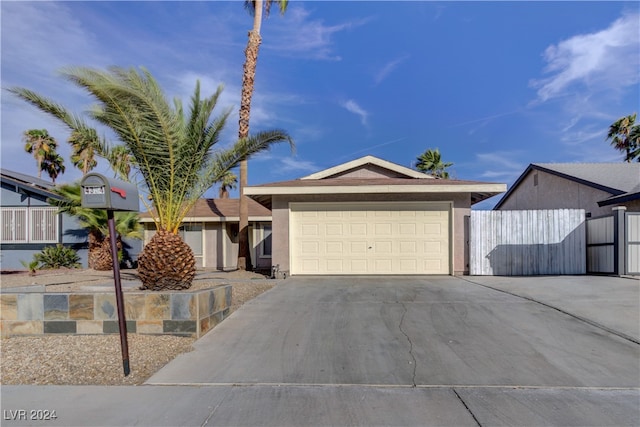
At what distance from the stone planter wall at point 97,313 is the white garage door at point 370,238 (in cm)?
686

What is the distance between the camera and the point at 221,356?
5.67 m

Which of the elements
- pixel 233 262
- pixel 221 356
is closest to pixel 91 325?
pixel 221 356

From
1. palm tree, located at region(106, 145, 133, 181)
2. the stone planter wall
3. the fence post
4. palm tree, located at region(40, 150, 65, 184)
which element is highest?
palm tree, located at region(40, 150, 65, 184)

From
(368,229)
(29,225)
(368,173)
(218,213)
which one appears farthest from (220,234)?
(29,225)

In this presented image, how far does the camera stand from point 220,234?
18734 mm

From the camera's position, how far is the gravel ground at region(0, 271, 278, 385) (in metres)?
4.95

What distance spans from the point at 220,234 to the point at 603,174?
16496mm

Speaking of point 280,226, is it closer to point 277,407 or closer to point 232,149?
point 232,149

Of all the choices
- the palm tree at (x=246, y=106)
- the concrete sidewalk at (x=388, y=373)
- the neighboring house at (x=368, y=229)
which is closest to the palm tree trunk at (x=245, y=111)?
the palm tree at (x=246, y=106)

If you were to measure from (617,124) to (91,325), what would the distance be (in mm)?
32841

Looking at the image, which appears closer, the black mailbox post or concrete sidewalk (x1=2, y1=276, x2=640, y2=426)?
concrete sidewalk (x1=2, y1=276, x2=640, y2=426)

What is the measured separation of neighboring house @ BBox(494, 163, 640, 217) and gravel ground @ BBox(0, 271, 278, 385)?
1404 centimetres

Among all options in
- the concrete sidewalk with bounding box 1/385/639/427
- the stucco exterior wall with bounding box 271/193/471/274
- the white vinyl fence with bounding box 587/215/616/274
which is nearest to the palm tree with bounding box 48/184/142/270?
the stucco exterior wall with bounding box 271/193/471/274

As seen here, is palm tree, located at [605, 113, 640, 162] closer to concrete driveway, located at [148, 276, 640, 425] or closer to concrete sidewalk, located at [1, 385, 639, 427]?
concrete driveway, located at [148, 276, 640, 425]
